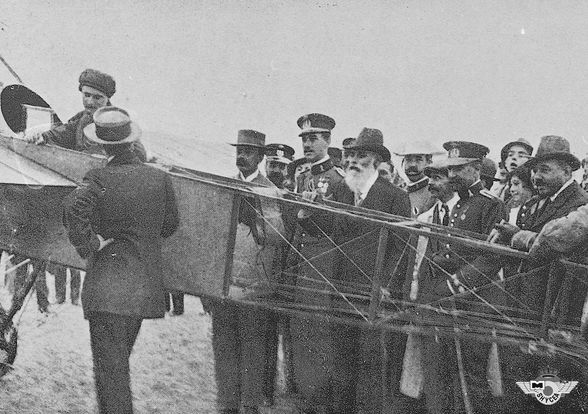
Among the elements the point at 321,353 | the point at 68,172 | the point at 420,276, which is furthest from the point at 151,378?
the point at 420,276

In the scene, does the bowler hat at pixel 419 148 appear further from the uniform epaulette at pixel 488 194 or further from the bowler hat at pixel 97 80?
the bowler hat at pixel 97 80

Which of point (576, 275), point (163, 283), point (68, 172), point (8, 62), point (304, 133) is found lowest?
point (163, 283)

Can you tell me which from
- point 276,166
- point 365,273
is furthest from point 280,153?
point 365,273

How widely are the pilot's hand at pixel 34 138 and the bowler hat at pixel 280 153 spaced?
9.22ft

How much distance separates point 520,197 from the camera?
5.58 m

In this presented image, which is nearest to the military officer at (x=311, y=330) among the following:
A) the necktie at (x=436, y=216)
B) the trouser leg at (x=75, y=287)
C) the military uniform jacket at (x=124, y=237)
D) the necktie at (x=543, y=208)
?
the necktie at (x=436, y=216)

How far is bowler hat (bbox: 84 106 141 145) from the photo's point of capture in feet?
12.5

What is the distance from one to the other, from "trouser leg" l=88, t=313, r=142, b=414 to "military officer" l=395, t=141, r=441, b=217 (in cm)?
410

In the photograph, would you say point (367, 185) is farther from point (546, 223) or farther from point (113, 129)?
point (113, 129)

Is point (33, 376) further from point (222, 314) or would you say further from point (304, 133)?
point (304, 133)

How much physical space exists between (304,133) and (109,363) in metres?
3.18

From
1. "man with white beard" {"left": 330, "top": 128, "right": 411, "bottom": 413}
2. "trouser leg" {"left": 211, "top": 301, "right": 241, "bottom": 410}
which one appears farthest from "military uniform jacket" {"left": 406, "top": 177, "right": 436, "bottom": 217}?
"trouser leg" {"left": 211, "top": 301, "right": 241, "bottom": 410}

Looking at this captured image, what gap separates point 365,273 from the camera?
4863 mm

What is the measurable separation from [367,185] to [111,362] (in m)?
2.55
